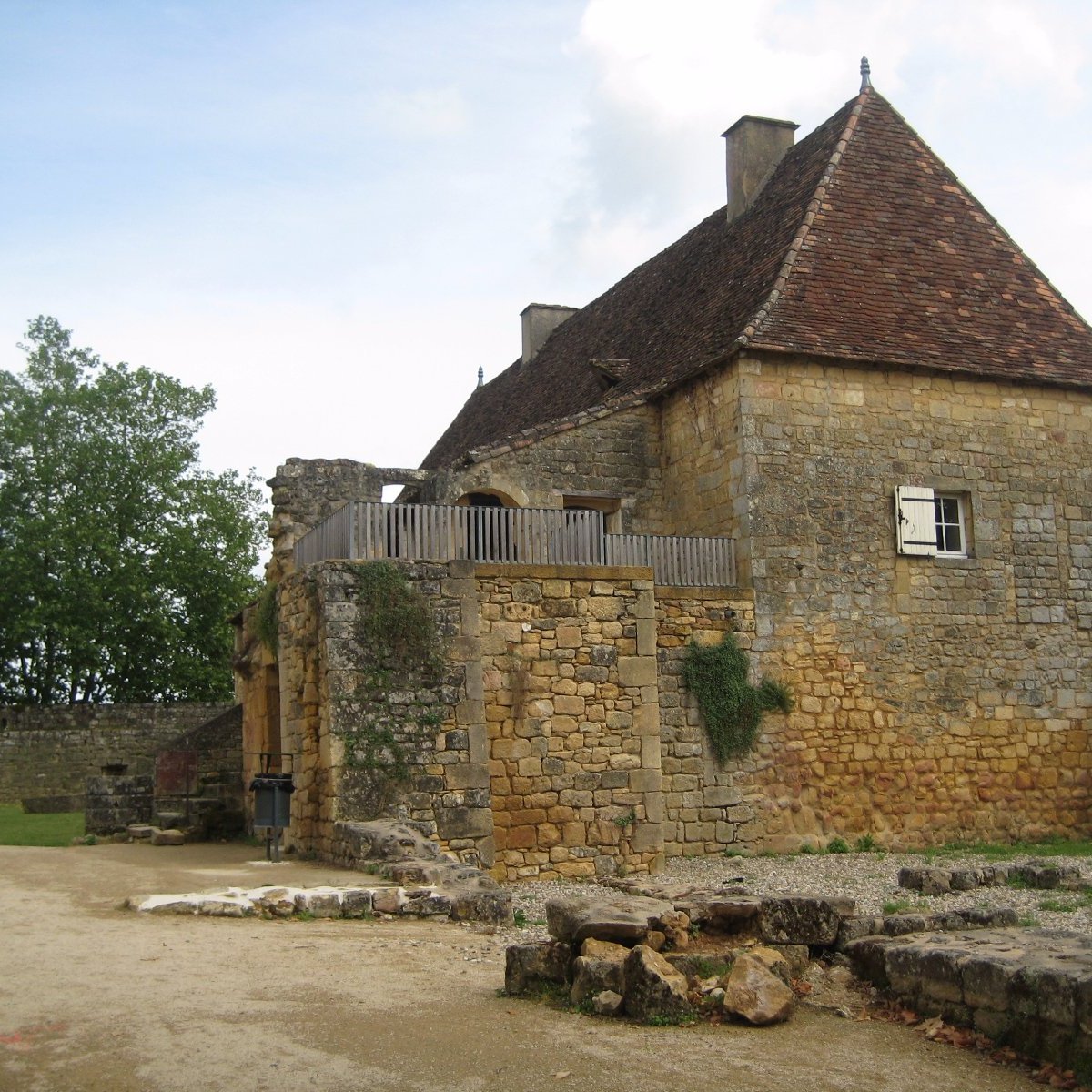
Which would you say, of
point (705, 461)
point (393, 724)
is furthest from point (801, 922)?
point (705, 461)

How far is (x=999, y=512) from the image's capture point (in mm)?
17219

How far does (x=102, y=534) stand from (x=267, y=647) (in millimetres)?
16859

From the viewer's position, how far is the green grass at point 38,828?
17234mm

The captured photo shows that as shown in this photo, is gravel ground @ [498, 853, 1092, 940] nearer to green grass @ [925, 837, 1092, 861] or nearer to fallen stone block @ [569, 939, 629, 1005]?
green grass @ [925, 837, 1092, 861]

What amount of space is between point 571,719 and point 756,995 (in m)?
7.27

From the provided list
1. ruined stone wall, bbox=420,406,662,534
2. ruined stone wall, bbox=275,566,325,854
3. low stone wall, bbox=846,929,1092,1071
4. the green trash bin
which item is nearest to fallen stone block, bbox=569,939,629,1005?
low stone wall, bbox=846,929,1092,1071

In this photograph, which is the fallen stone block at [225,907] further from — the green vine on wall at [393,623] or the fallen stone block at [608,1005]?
the fallen stone block at [608,1005]

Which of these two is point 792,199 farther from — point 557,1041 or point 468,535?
point 557,1041

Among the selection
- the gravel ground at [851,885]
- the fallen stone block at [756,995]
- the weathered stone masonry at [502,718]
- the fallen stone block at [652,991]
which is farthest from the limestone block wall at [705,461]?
the fallen stone block at [652,991]

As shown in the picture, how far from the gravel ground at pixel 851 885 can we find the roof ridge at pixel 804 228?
6161 mm

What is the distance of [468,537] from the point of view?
553 inches

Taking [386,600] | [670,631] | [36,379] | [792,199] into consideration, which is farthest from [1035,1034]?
[36,379]

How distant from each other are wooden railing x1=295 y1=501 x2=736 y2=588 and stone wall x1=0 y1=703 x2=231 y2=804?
51.1 feet

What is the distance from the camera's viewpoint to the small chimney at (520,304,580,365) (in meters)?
26.5
